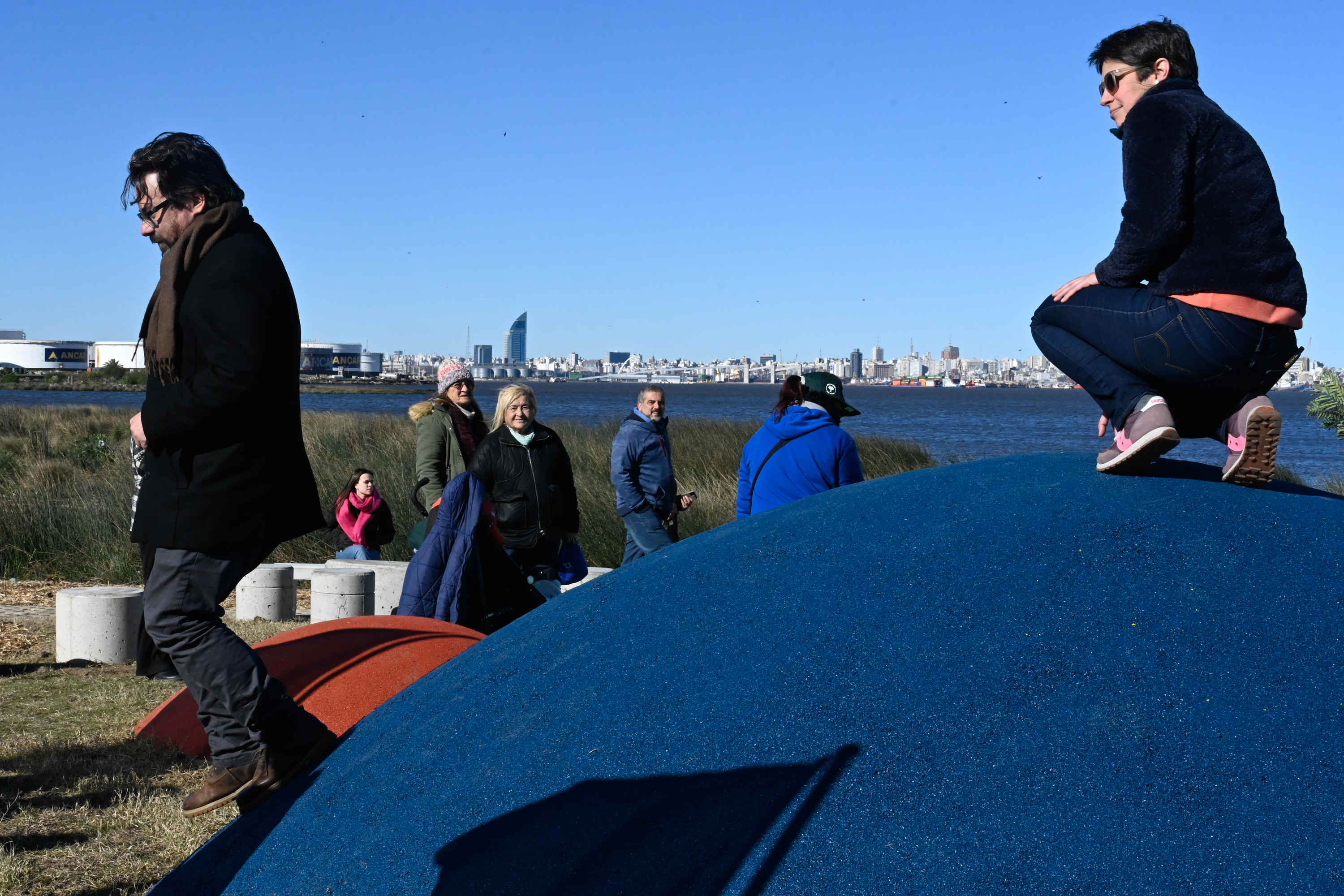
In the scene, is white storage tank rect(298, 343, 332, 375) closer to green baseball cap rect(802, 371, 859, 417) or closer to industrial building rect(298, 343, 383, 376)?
industrial building rect(298, 343, 383, 376)

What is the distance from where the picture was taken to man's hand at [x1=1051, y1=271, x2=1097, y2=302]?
3.59 meters

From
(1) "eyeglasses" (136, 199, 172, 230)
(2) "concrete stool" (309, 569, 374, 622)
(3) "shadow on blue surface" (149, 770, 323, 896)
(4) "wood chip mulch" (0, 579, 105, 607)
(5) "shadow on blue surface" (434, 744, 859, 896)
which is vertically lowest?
(4) "wood chip mulch" (0, 579, 105, 607)

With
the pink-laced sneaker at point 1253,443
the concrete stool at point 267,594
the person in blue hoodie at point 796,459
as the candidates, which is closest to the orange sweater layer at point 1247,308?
the pink-laced sneaker at point 1253,443

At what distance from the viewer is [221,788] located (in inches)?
135

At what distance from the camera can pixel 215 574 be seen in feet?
10.9

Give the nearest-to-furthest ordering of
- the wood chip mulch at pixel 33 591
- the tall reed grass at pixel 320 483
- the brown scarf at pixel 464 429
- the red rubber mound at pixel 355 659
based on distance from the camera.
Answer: the red rubber mound at pixel 355 659
the brown scarf at pixel 464 429
the wood chip mulch at pixel 33 591
the tall reed grass at pixel 320 483

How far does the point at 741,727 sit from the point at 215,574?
147 centimetres

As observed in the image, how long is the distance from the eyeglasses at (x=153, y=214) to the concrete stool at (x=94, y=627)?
5.12 meters

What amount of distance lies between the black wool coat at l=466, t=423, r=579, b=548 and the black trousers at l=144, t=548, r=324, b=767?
150 inches

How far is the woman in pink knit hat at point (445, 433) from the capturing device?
7891mm

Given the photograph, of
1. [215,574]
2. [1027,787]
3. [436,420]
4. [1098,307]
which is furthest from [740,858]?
[436,420]

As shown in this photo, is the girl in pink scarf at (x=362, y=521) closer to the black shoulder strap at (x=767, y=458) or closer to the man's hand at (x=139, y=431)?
the black shoulder strap at (x=767, y=458)

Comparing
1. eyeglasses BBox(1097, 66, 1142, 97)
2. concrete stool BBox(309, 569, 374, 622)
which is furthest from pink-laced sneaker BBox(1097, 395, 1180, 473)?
concrete stool BBox(309, 569, 374, 622)

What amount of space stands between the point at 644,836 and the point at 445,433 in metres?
5.44
